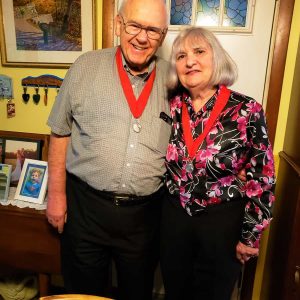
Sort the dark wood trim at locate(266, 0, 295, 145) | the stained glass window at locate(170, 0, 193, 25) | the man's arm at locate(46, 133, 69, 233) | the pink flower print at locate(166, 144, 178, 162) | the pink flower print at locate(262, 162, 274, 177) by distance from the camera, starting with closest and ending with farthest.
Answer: the pink flower print at locate(262, 162, 274, 177) → the pink flower print at locate(166, 144, 178, 162) → the man's arm at locate(46, 133, 69, 233) → the dark wood trim at locate(266, 0, 295, 145) → the stained glass window at locate(170, 0, 193, 25)

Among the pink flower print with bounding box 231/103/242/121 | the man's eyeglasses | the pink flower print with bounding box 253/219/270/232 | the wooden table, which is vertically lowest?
the wooden table

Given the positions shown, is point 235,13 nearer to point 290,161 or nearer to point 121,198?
point 290,161

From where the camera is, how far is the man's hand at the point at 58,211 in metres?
1.32

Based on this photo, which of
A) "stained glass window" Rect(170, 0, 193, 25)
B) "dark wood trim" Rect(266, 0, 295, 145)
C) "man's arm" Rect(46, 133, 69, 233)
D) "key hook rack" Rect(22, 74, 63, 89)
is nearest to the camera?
"man's arm" Rect(46, 133, 69, 233)

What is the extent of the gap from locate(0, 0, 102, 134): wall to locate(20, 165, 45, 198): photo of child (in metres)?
0.32

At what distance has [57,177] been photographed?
1300 millimetres

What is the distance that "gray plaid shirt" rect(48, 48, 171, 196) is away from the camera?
1.16 metres

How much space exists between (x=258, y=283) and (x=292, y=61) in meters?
1.35

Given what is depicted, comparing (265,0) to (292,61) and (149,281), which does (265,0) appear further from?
(149,281)

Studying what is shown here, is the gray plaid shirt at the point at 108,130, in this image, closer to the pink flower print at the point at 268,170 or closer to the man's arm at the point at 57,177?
the man's arm at the point at 57,177

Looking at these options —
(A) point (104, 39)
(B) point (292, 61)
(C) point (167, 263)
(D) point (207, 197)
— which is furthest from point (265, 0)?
(C) point (167, 263)

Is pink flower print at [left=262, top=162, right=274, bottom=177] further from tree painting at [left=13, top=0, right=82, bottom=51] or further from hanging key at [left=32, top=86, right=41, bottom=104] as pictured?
hanging key at [left=32, top=86, right=41, bottom=104]

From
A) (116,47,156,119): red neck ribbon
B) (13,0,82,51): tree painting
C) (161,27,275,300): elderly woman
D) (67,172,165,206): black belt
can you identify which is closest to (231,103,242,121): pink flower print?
(161,27,275,300): elderly woman

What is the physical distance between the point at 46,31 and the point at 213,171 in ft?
4.19
